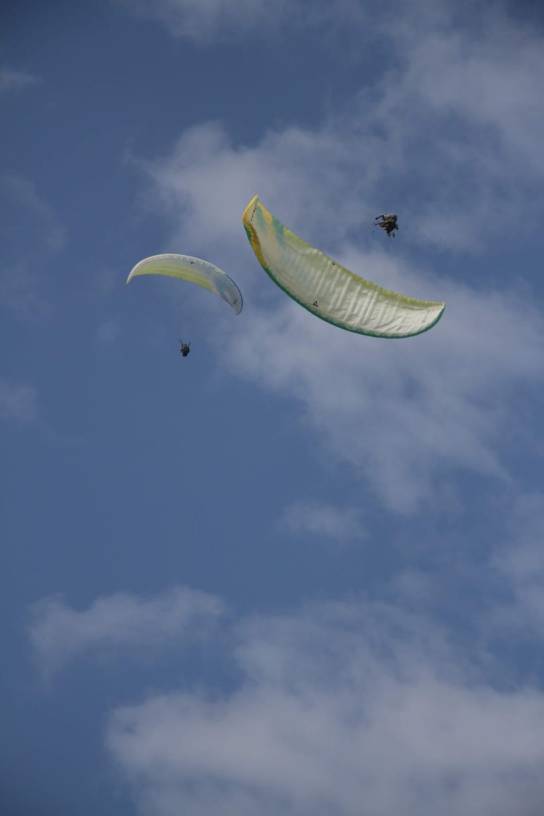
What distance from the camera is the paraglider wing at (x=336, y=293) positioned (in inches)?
2189

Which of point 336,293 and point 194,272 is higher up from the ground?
point 194,272

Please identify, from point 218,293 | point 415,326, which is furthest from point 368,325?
point 218,293

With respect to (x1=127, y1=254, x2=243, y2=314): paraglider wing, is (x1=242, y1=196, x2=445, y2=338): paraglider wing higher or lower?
lower

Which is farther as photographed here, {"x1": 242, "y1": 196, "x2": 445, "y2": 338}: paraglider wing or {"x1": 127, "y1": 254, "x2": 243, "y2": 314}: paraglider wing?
{"x1": 127, "y1": 254, "x2": 243, "y2": 314}: paraglider wing

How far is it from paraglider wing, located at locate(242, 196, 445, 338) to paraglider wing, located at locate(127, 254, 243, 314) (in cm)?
1343

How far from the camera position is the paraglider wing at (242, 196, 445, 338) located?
182 feet

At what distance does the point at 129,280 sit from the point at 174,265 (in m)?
2.48

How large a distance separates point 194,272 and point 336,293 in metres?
14.7

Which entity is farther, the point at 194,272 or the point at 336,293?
the point at 194,272

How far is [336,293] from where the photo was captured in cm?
5684

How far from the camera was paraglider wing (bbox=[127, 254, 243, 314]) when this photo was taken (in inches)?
2731

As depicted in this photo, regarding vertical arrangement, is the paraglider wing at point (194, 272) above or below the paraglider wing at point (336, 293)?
above

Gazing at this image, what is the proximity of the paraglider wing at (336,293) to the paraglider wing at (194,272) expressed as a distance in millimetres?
13435

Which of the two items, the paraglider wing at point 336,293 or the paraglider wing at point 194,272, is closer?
the paraglider wing at point 336,293
